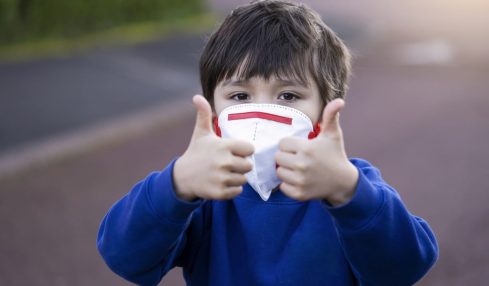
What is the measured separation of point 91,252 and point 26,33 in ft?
22.1

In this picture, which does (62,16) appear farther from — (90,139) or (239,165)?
(239,165)

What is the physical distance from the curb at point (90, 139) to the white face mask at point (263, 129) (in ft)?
14.5

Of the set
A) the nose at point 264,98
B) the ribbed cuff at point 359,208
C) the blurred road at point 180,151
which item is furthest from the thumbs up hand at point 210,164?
the blurred road at point 180,151

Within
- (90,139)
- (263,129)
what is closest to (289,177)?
(263,129)

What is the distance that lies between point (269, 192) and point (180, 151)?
16.1 feet

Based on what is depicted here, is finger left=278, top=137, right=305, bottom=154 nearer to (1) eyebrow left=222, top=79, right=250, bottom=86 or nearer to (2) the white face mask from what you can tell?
(2) the white face mask

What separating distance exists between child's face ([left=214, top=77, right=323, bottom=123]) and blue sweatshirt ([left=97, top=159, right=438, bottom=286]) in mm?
235

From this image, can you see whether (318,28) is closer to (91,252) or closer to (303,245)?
(303,245)

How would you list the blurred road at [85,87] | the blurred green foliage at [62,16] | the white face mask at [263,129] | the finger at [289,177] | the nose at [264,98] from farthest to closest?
the blurred green foliage at [62,16]
the blurred road at [85,87]
the nose at [264,98]
the white face mask at [263,129]
the finger at [289,177]

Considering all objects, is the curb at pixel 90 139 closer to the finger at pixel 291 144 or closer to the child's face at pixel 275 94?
the child's face at pixel 275 94

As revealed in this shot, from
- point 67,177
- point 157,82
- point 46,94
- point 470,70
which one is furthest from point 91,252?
point 470,70

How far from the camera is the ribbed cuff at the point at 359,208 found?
64.3 inches

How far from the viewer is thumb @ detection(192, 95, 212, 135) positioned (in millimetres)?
1611

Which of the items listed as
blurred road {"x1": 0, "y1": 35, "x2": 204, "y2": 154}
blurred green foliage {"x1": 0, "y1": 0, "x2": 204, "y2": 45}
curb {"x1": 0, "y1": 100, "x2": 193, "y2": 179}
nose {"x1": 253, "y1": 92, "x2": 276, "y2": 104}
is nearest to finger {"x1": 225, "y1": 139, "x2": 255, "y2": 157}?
nose {"x1": 253, "y1": 92, "x2": 276, "y2": 104}
